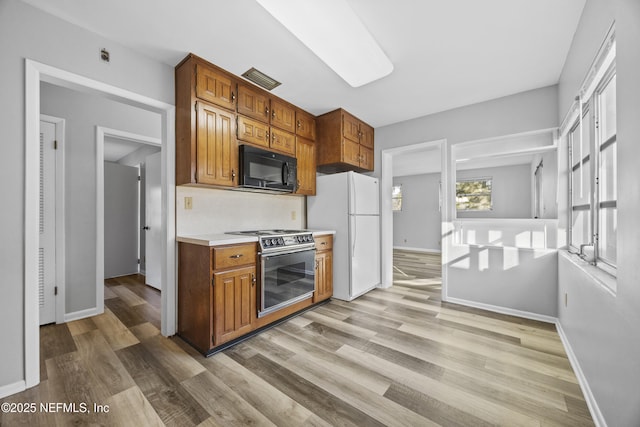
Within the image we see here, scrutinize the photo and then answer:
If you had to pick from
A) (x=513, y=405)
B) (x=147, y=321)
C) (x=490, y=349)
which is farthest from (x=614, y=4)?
(x=147, y=321)

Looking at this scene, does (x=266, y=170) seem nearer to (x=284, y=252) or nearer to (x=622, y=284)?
(x=284, y=252)

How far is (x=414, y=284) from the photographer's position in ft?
13.8

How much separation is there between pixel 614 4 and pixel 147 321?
14.1 feet

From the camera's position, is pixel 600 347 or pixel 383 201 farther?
pixel 383 201

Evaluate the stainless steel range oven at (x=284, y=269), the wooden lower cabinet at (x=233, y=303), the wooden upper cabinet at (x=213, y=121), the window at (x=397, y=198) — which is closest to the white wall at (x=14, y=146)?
the wooden upper cabinet at (x=213, y=121)

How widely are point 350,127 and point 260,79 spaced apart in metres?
1.47

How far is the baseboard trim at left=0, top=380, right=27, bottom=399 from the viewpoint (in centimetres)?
159

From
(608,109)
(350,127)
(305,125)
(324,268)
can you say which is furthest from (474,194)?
(305,125)

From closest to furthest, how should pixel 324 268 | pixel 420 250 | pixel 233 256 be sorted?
pixel 233 256 < pixel 324 268 < pixel 420 250

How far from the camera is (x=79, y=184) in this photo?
114 inches

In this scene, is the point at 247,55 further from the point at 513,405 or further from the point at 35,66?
the point at 513,405

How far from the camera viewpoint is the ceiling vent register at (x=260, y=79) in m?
2.54

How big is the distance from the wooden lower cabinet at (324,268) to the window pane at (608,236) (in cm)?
244

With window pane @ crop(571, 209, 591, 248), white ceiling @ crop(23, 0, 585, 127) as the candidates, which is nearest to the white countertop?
white ceiling @ crop(23, 0, 585, 127)
